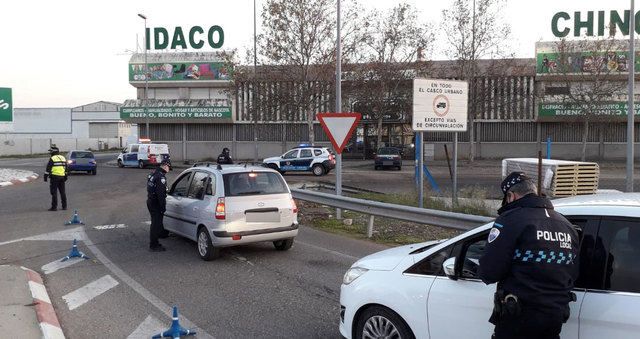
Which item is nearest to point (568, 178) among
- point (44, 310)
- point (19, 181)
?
point (44, 310)

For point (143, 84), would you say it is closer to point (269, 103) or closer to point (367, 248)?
point (269, 103)

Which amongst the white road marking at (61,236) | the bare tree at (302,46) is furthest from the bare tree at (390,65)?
the white road marking at (61,236)

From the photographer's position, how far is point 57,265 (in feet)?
28.0

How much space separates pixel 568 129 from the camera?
4512 cm

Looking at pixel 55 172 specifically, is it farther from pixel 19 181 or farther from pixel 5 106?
Answer: pixel 19 181

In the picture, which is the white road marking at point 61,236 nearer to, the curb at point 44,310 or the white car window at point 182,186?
the white car window at point 182,186

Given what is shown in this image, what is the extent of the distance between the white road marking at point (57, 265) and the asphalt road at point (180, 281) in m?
0.02

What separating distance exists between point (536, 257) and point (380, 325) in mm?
1588

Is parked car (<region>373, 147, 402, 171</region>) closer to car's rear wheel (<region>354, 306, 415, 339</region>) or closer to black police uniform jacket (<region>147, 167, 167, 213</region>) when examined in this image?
black police uniform jacket (<region>147, 167, 167, 213</region>)

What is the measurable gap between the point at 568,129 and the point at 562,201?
45504 millimetres

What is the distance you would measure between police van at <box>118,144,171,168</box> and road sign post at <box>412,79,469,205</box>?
89.2 feet

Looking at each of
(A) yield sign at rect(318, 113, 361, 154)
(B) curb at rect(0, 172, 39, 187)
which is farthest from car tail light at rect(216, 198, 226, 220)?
(B) curb at rect(0, 172, 39, 187)

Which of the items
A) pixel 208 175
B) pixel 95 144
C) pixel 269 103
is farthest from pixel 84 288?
pixel 95 144

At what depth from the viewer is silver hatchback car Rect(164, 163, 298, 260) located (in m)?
8.52
